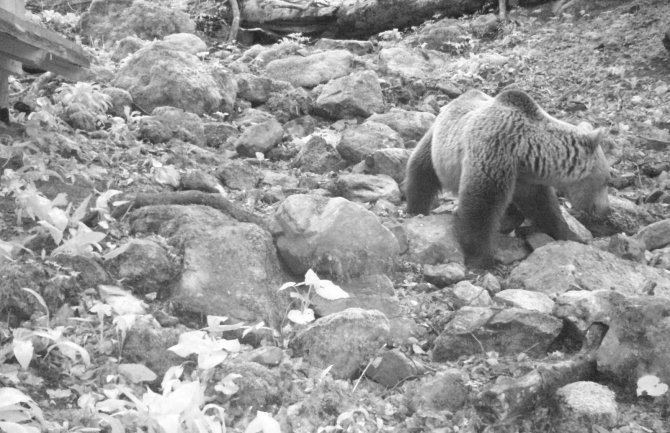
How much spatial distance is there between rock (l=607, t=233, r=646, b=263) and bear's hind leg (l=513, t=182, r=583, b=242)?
28.4 inches

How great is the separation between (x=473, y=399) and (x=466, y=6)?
11994 millimetres

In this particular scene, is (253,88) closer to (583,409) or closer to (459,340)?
(459,340)

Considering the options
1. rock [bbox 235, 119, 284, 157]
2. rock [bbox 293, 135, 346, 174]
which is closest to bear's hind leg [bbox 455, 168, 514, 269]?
rock [bbox 293, 135, 346, 174]

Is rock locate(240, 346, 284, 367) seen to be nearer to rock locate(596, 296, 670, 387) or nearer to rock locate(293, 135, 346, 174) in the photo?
rock locate(596, 296, 670, 387)

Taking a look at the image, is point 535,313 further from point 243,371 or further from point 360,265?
point 243,371

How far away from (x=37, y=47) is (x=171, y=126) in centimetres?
245

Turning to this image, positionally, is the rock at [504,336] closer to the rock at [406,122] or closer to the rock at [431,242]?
the rock at [431,242]

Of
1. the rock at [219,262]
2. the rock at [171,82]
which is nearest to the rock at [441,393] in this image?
the rock at [219,262]

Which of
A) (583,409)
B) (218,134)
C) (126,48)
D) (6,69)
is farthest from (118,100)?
(583,409)

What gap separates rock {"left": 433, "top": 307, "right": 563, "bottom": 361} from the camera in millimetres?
4914

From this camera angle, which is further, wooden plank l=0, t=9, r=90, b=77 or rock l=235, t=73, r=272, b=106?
rock l=235, t=73, r=272, b=106

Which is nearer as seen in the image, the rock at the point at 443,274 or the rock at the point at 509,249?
the rock at the point at 443,274

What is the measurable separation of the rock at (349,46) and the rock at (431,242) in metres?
7.37

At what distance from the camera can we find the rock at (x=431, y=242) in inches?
261
